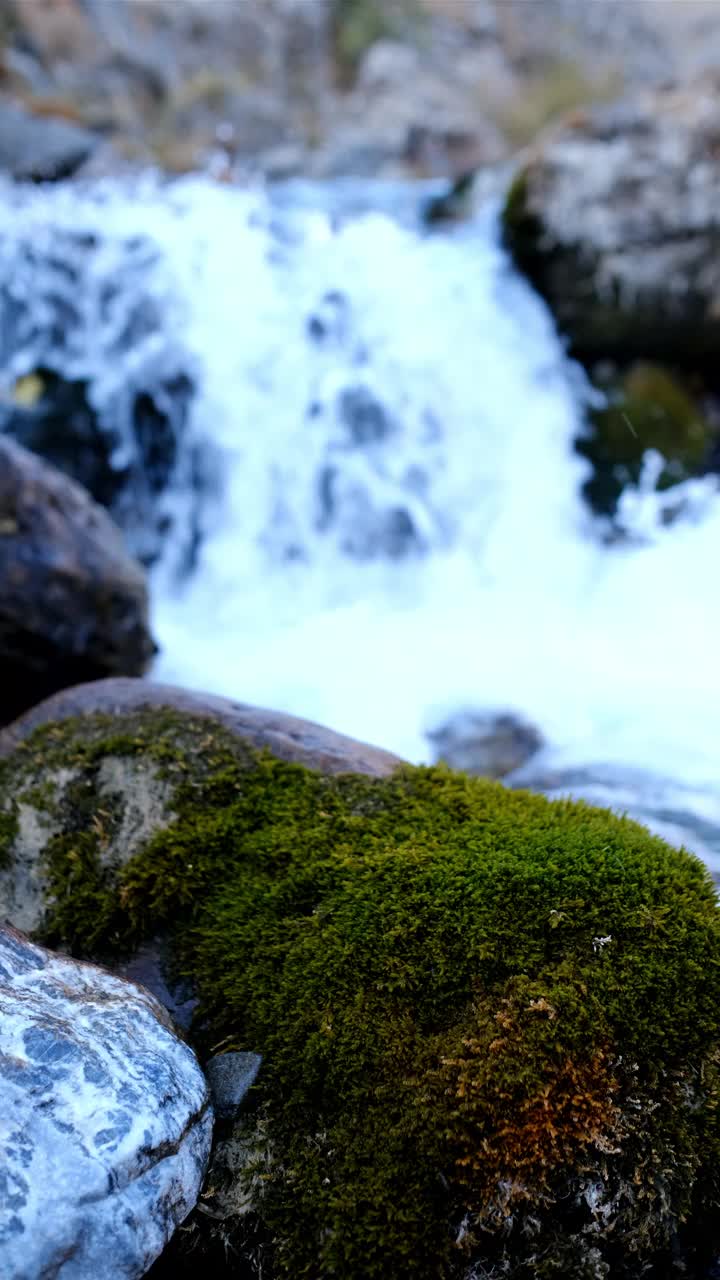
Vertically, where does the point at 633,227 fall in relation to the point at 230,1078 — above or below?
above

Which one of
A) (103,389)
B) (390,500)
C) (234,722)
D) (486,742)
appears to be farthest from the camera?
(390,500)

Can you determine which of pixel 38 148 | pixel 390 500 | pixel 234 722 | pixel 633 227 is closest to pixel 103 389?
pixel 390 500

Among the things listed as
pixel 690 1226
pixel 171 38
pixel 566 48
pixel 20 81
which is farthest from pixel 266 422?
pixel 566 48

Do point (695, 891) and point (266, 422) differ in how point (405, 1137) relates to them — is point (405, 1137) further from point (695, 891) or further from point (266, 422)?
point (266, 422)

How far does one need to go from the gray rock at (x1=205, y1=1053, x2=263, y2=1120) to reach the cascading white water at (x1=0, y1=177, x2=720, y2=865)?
4.05 metres

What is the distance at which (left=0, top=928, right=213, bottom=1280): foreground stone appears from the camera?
1.85m

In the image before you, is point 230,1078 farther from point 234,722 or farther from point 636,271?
point 636,271

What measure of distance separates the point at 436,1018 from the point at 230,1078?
0.53 metres

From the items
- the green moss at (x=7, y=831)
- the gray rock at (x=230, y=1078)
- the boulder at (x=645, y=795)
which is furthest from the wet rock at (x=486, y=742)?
the gray rock at (x=230, y=1078)

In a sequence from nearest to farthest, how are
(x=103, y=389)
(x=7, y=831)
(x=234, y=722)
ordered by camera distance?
(x=7, y=831) < (x=234, y=722) < (x=103, y=389)

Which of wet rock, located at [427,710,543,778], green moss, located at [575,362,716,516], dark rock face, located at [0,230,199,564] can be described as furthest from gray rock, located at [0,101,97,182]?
wet rock, located at [427,710,543,778]

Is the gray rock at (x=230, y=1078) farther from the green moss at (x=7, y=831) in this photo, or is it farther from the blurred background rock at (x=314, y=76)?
the blurred background rock at (x=314, y=76)

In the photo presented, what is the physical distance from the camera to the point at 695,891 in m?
2.53

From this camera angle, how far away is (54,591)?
5.46 metres
